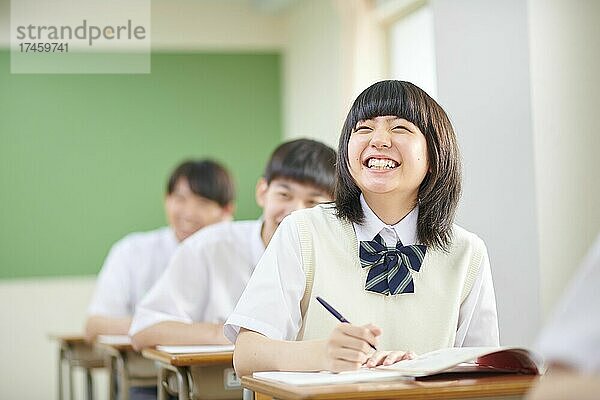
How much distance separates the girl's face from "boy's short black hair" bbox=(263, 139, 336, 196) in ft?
3.01

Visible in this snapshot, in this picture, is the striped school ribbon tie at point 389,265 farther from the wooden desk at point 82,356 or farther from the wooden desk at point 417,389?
the wooden desk at point 82,356

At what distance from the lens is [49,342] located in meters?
6.51

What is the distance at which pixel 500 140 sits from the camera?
10.6 ft

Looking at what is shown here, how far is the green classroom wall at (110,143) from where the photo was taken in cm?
646

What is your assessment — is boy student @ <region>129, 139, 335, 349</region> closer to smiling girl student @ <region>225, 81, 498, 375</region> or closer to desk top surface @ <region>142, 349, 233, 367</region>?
desk top surface @ <region>142, 349, 233, 367</region>

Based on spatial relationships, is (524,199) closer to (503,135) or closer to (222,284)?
(503,135)

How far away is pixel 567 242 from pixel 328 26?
3217mm

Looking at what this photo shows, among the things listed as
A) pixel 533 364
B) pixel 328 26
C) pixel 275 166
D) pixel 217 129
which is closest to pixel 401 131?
pixel 533 364

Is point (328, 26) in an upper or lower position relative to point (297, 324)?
upper

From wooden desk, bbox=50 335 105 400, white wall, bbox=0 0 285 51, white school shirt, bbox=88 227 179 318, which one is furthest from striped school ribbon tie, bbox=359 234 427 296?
white wall, bbox=0 0 285 51

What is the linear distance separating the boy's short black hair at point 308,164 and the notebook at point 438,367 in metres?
1.23

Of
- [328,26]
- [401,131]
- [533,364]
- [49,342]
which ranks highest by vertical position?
[328,26]

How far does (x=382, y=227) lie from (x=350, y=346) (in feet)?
1.33

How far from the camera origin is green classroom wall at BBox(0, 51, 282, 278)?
6.46 meters
